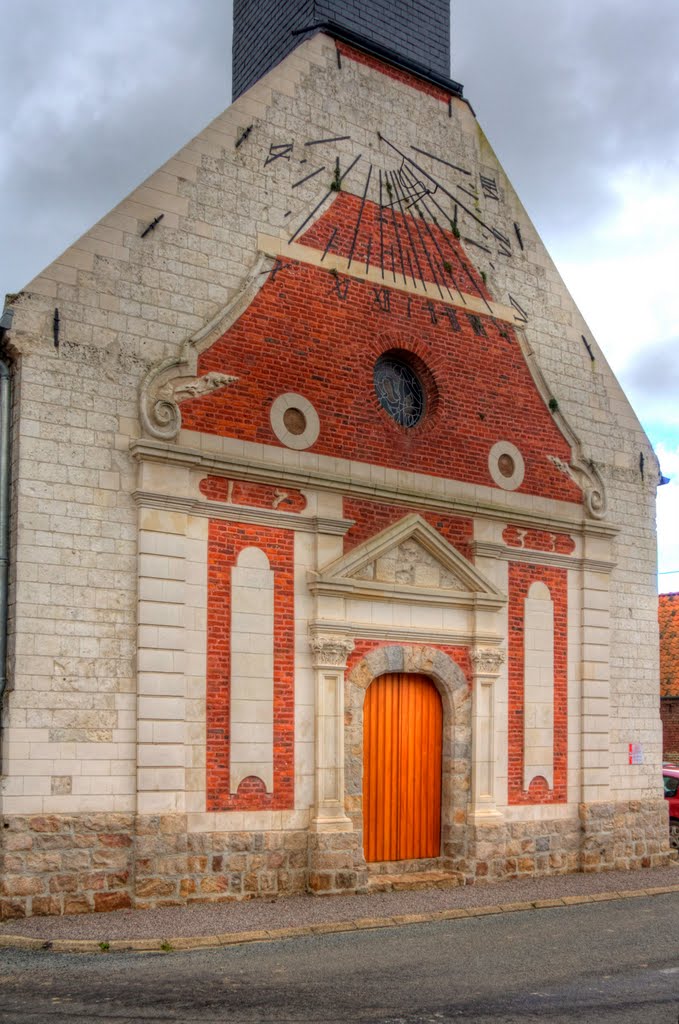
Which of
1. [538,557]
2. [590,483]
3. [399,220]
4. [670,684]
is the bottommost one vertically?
[670,684]

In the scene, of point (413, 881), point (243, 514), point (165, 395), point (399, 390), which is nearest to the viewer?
point (165, 395)

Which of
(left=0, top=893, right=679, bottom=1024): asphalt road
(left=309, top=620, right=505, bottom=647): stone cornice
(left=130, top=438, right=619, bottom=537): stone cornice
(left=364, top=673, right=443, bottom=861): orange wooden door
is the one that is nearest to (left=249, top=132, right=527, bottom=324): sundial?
(left=130, top=438, right=619, bottom=537): stone cornice

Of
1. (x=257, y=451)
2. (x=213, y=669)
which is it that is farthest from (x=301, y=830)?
(x=257, y=451)

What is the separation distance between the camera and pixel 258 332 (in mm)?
13484

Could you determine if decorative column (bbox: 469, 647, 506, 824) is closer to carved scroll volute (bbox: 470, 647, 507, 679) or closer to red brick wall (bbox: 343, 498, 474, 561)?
carved scroll volute (bbox: 470, 647, 507, 679)

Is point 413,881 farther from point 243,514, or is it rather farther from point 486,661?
point 243,514

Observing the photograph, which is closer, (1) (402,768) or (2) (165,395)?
(2) (165,395)

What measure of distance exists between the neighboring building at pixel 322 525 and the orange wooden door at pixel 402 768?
40mm

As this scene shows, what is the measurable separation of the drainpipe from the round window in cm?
478

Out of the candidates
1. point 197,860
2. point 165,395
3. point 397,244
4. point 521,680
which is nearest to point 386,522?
point 521,680

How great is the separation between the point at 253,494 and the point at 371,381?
2.36 m

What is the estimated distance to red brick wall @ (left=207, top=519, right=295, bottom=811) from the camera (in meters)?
12.5

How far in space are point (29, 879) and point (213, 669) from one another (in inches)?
112

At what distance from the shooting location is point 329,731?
13.3m
